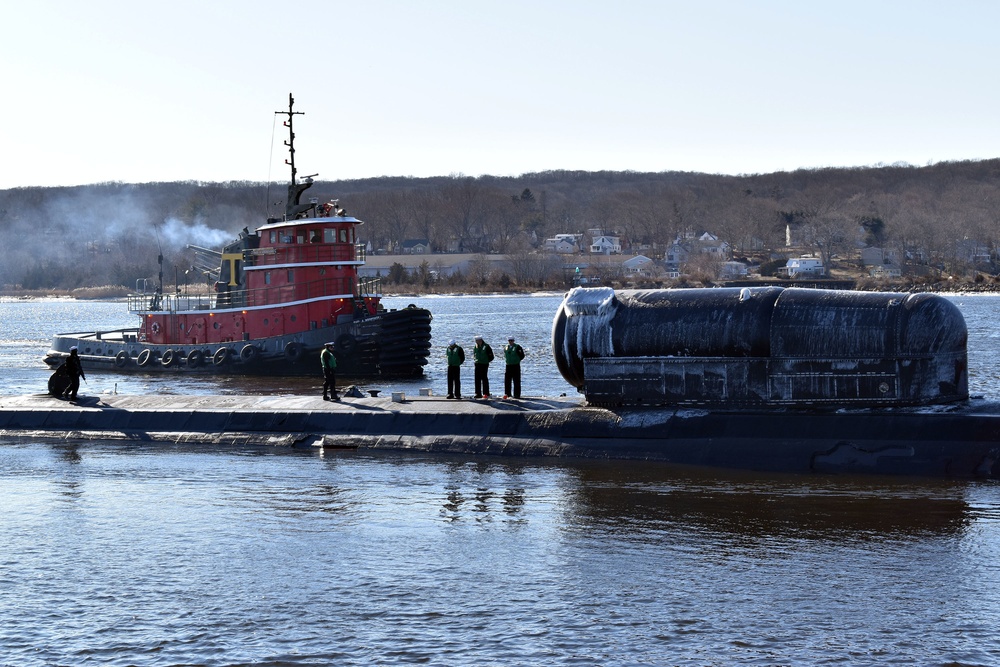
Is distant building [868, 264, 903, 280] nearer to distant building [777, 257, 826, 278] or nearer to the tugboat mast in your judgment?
distant building [777, 257, 826, 278]

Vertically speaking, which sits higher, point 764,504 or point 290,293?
point 290,293

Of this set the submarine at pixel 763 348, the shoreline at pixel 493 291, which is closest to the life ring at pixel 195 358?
the submarine at pixel 763 348

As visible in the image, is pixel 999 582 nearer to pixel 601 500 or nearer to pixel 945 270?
pixel 601 500

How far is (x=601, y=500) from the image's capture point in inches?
779

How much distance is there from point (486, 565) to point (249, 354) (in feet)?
103

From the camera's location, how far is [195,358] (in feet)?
157

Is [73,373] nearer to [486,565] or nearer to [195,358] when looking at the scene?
[486,565]

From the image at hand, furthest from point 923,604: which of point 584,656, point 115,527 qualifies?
point 115,527

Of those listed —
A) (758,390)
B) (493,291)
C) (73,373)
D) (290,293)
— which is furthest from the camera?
(493,291)

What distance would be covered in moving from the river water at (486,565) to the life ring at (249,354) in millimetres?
21517

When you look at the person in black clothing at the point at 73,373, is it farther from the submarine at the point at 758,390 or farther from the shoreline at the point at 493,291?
the shoreline at the point at 493,291

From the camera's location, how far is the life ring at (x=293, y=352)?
4478 centimetres

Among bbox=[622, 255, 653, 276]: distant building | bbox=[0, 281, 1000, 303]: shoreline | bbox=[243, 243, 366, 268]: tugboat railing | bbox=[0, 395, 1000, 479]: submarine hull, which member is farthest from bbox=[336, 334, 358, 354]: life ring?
bbox=[622, 255, 653, 276]: distant building

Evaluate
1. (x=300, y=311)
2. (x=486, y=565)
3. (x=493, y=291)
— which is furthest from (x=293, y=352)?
(x=493, y=291)
